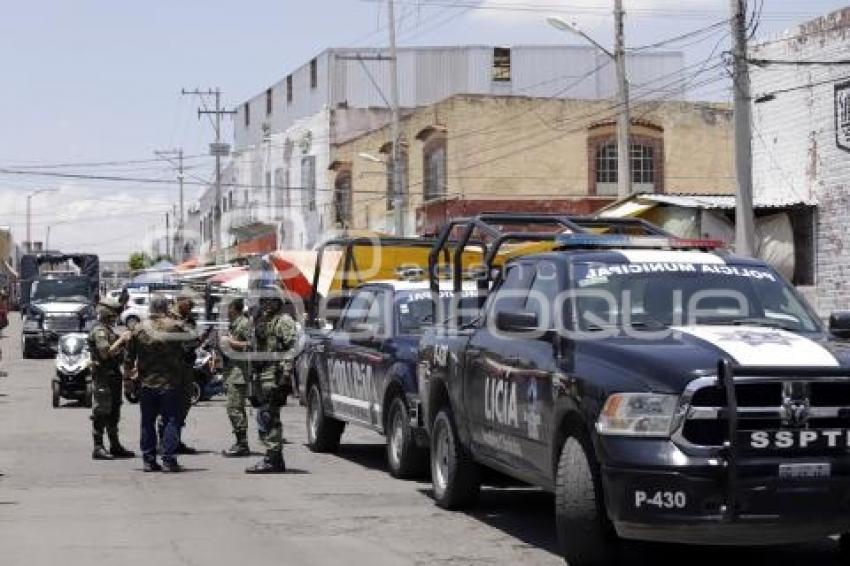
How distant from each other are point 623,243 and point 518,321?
1551 mm

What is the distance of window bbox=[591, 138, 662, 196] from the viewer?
45.1 m

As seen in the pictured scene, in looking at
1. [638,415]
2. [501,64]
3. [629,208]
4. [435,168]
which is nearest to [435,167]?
[435,168]

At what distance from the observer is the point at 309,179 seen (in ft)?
199

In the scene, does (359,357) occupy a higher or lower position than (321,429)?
higher

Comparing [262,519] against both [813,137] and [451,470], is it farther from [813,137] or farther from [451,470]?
[813,137]

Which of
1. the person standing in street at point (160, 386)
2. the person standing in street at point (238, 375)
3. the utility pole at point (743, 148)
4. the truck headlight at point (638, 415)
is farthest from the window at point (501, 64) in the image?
the truck headlight at point (638, 415)

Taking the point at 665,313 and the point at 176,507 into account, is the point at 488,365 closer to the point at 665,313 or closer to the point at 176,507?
the point at 665,313

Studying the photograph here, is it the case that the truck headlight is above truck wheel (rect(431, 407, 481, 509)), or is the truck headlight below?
above

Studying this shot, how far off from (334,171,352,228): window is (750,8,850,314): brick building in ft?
101

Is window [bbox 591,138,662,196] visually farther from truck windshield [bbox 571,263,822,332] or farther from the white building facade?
truck windshield [bbox 571,263,822,332]

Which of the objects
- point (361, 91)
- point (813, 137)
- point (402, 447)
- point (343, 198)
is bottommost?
point (402, 447)

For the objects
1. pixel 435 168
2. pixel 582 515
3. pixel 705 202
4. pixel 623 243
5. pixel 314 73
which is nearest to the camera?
pixel 582 515

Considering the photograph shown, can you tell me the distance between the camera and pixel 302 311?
27078 millimetres

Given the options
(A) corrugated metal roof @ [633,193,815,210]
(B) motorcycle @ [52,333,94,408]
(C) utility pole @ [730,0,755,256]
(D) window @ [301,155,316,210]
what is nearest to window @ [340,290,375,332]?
(C) utility pole @ [730,0,755,256]
